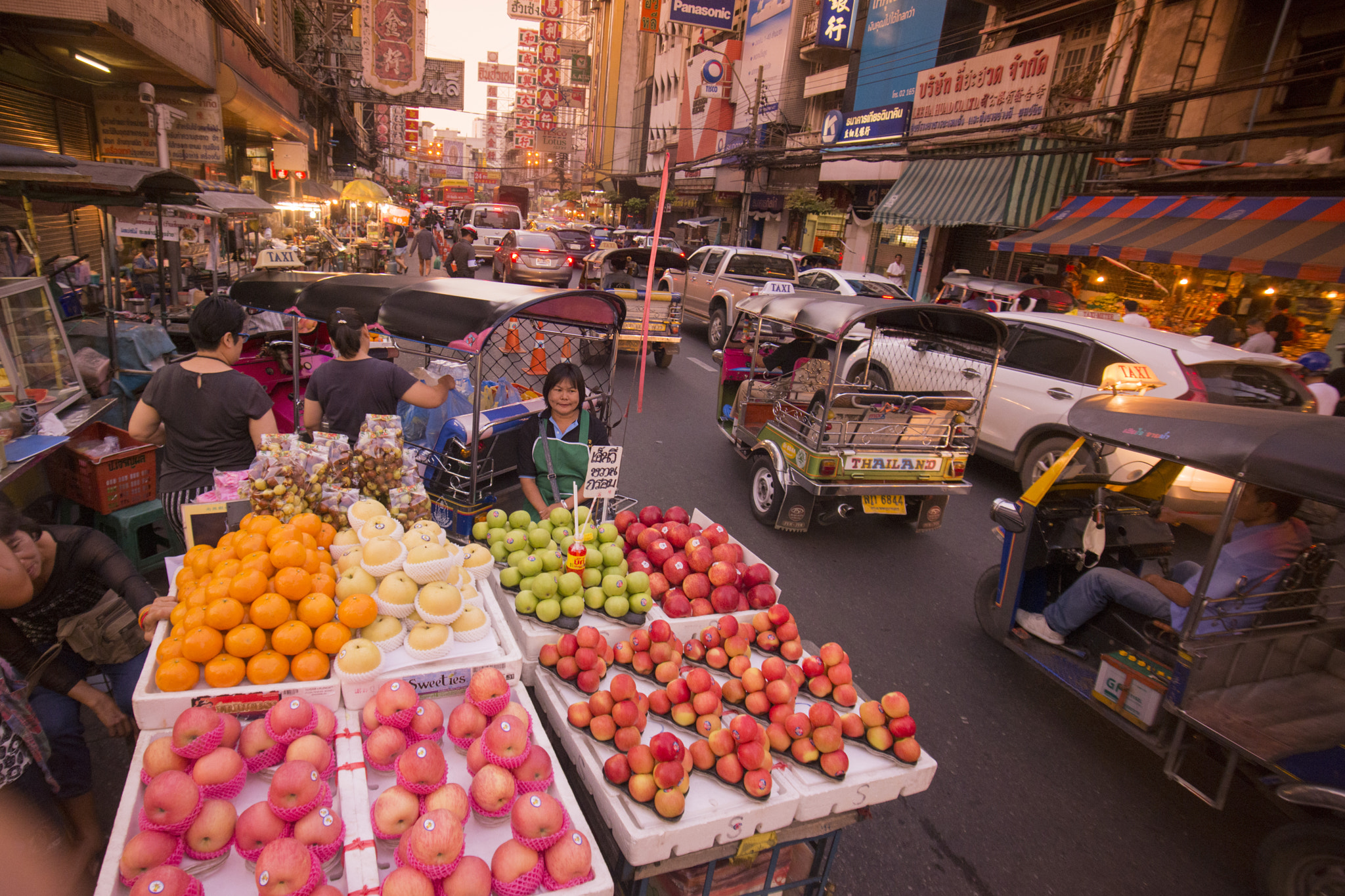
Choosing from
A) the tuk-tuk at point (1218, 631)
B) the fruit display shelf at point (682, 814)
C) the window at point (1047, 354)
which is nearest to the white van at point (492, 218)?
Answer: the window at point (1047, 354)

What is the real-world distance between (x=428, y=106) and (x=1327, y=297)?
32.9 meters

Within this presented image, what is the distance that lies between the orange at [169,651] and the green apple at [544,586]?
1.34 m

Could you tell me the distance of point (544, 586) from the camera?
10.1ft

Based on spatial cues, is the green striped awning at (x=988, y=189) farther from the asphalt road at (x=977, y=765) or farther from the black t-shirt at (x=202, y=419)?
the black t-shirt at (x=202, y=419)

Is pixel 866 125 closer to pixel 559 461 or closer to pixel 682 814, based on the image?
pixel 559 461

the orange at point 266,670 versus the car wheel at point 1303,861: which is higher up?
the orange at point 266,670

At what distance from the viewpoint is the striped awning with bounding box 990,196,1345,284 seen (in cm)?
980

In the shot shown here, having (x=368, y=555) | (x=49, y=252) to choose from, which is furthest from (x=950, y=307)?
(x=49, y=252)

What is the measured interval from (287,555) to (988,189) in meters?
18.5

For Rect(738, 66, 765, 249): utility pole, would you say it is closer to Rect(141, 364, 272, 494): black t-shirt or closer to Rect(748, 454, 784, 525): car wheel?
Rect(748, 454, 784, 525): car wheel

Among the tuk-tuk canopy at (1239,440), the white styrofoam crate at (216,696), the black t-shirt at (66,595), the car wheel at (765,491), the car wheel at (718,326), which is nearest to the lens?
the white styrofoam crate at (216,696)

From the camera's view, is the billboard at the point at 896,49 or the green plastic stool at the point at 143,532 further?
the billboard at the point at 896,49

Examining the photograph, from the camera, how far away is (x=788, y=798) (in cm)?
234

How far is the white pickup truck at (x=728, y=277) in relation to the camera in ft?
50.2
